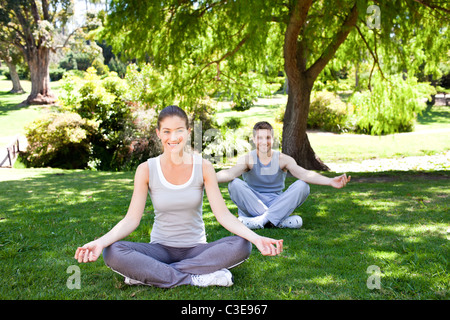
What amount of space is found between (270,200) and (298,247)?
110 cm

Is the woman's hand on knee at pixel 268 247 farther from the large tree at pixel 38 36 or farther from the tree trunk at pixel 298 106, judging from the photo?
the large tree at pixel 38 36

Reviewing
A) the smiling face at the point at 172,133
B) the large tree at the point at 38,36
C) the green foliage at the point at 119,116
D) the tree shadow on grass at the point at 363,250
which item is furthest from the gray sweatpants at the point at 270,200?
the large tree at the point at 38,36

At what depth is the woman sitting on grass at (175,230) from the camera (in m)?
3.13

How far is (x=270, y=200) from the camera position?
5.30 meters

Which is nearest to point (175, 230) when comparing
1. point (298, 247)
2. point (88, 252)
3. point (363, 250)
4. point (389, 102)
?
point (88, 252)

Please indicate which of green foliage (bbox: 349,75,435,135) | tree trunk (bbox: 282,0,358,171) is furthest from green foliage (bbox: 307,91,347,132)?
tree trunk (bbox: 282,0,358,171)

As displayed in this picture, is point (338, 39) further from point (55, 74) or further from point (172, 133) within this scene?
point (55, 74)

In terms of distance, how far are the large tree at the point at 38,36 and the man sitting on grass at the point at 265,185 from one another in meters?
26.7

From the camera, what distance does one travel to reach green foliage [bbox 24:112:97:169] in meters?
14.0

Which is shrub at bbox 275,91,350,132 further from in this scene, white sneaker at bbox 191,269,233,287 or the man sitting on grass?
white sneaker at bbox 191,269,233,287

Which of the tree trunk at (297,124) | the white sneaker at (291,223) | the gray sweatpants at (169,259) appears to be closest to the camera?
the gray sweatpants at (169,259)

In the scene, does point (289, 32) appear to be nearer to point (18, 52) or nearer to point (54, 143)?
point (54, 143)

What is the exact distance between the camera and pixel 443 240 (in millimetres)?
4336

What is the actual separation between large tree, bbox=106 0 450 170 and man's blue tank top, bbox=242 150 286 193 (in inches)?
169
